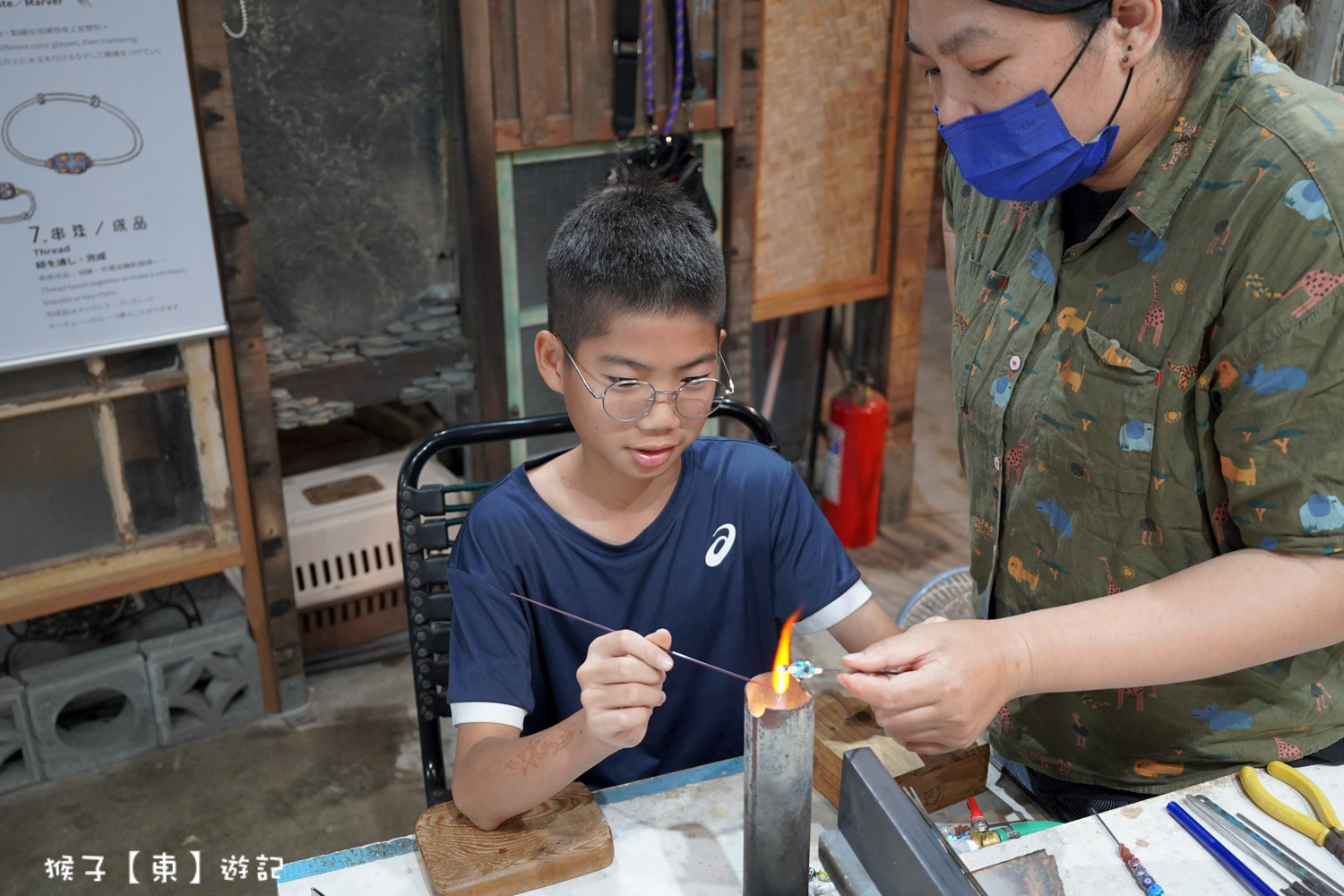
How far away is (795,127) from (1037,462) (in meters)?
2.64

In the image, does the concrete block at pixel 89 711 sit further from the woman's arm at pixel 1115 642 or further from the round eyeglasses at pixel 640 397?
the woman's arm at pixel 1115 642

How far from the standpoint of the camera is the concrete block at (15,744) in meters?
3.21

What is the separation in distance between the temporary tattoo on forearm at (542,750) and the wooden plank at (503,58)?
7.61 feet

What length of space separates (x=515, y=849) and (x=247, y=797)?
7.18ft

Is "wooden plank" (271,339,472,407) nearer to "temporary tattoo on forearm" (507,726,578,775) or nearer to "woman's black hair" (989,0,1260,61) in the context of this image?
"temporary tattoo on forearm" (507,726,578,775)

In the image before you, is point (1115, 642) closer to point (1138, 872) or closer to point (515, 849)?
point (1138, 872)

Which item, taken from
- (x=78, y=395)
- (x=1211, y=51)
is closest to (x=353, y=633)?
(x=78, y=395)

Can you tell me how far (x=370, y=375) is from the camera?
3539 mm

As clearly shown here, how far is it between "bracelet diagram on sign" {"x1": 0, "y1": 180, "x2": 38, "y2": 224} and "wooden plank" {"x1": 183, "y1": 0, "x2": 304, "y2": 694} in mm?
411

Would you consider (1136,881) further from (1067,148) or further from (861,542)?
(861,542)

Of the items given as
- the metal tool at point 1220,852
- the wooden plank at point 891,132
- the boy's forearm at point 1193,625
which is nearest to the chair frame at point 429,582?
the boy's forearm at point 1193,625

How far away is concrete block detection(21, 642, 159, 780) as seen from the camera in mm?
3266

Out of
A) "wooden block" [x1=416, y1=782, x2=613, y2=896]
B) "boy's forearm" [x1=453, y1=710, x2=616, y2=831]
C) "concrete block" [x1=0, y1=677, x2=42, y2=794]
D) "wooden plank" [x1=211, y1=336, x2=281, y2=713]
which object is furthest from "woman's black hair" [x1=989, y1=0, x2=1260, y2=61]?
"concrete block" [x1=0, y1=677, x2=42, y2=794]

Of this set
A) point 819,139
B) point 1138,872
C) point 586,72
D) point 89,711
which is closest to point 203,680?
point 89,711
